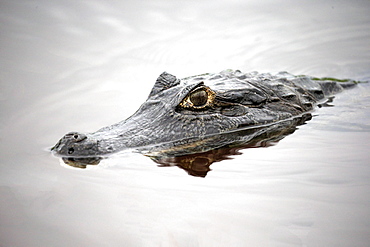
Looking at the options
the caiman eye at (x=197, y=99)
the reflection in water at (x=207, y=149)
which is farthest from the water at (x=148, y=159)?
the caiman eye at (x=197, y=99)

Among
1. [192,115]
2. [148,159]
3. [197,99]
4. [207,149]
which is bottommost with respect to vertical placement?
[148,159]

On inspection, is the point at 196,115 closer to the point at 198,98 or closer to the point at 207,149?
the point at 198,98

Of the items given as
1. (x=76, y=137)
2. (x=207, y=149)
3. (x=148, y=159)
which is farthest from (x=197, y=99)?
(x=76, y=137)

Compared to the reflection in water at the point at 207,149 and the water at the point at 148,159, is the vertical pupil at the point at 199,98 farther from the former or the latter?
the water at the point at 148,159
